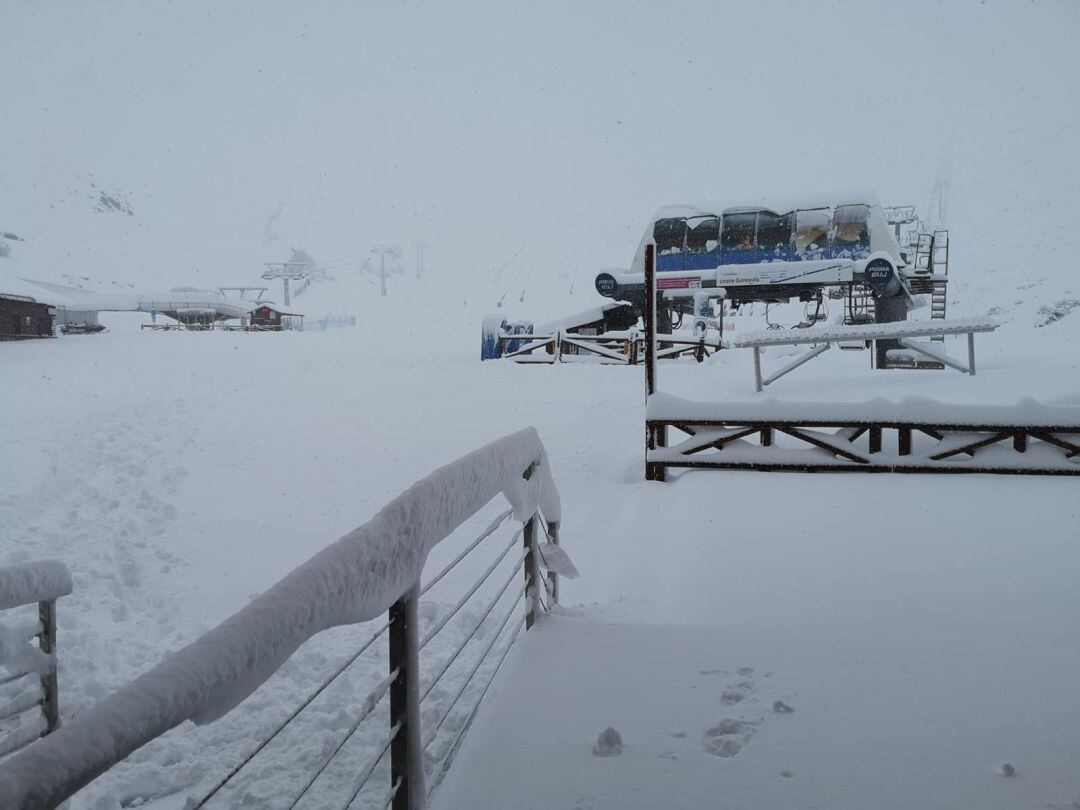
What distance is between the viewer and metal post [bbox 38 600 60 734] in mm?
4012

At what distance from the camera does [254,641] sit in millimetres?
Answer: 1433

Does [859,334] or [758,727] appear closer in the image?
[758,727]

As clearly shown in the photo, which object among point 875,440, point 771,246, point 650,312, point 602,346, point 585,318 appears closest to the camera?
point 875,440

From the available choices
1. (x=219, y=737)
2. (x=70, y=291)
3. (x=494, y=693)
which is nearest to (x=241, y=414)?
(x=219, y=737)

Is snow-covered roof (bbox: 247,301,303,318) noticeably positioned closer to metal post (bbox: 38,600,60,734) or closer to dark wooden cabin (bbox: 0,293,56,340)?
dark wooden cabin (bbox: 0,293,56,340)

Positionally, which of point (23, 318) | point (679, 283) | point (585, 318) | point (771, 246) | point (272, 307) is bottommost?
point (585, 318)

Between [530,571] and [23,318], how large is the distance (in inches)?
1276

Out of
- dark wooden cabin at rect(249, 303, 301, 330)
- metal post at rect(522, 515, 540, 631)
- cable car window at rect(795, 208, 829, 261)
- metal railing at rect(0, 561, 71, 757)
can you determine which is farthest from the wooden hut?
metal post at rect(522, 515, 540, 631)

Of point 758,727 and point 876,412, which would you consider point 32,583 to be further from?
point 876,412

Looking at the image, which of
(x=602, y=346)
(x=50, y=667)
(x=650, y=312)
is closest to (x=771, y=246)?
(x=602, y=346)

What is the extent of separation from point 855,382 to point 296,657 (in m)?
11.1

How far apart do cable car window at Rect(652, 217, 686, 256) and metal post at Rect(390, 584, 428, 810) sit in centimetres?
1977

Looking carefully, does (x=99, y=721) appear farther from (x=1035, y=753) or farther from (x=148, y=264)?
(x=148, y=264)

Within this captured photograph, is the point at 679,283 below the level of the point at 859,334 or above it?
above
